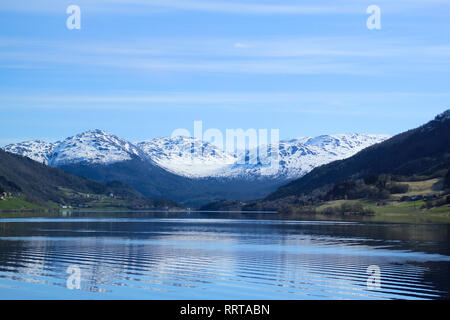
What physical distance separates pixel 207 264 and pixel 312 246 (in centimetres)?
3054

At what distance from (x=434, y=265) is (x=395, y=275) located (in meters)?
9.97

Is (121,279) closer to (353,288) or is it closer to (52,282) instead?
(52,282)

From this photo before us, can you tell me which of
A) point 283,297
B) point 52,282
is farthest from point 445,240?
point 52,282

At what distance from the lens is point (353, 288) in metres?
54.4

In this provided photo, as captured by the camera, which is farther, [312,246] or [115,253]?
[312,246]

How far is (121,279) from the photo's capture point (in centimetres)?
5859

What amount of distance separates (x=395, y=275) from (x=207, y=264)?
21.1 m

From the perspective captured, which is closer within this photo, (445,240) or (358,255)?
(358,255)
